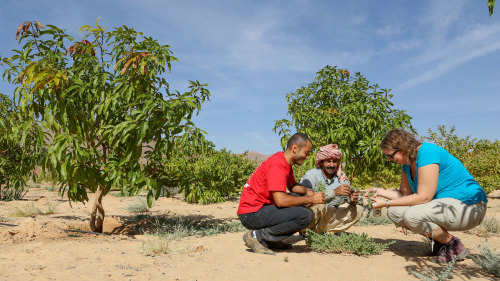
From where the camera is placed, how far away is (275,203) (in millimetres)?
3957

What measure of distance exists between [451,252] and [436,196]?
557 millimetres

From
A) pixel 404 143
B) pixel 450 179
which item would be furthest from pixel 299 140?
pixel 450 179

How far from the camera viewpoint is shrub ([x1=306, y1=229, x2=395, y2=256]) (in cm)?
383

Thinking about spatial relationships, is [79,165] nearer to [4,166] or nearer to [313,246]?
[313,246]

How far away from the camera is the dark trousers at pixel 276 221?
3877 mm

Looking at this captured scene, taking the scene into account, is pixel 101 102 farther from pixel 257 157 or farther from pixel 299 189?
pixel 257 157

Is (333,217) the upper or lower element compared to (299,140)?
lower

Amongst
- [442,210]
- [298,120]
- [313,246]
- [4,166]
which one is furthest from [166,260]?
[4,166]

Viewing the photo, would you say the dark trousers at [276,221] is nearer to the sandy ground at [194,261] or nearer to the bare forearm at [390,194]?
the sandy ground at [194,261]

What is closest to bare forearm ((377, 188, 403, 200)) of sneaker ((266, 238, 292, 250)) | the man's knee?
the man's knee

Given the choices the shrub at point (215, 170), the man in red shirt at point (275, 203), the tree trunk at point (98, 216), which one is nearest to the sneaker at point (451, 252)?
the man in red shirt at point (275, 203)

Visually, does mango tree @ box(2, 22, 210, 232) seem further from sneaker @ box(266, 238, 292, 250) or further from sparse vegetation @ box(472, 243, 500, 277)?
sparse vegetation @ box(472, 243, 500, 277)

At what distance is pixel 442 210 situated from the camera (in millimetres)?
3373

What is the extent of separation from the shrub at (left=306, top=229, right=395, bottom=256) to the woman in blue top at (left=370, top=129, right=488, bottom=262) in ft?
1.56
